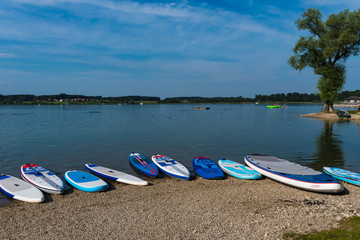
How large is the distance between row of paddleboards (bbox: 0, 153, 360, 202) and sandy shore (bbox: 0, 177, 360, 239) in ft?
1.47

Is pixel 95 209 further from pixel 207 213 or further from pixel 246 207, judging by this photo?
pixel 246 207

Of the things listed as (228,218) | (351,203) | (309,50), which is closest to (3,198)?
(228,218)

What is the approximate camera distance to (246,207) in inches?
428

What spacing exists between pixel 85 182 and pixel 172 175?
553 centimetres

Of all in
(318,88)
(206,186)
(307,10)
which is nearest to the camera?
(206,186)

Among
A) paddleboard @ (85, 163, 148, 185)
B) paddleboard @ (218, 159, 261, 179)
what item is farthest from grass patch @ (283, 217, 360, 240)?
paddleboard @ (85, 163, 148, 185)

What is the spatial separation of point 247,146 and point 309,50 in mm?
41067

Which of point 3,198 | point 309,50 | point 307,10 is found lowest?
point 3,198

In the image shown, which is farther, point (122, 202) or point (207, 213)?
point (122, 202)

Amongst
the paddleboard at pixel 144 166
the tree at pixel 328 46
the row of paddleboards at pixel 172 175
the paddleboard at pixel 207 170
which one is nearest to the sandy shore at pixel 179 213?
the row of paddleboards at pixel 172 175

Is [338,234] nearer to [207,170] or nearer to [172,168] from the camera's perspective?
[207,170]

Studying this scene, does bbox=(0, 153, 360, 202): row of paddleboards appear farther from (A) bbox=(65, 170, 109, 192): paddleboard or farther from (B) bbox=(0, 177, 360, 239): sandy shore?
(B) bbox=(0, 177, 360, 239): sandy shore

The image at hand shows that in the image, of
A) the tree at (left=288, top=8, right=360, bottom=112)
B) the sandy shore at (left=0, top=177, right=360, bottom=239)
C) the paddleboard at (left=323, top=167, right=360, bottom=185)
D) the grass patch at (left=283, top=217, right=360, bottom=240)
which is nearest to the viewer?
the grass patch at (left=283, top=217, right=360, bottom=240)

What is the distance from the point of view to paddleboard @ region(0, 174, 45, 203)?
11703mm
